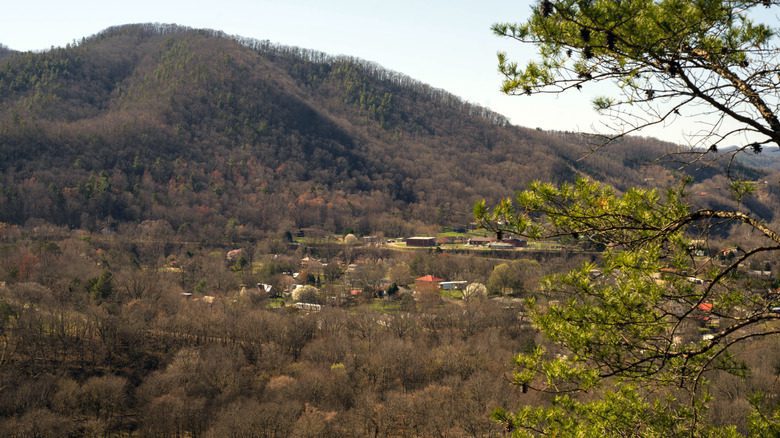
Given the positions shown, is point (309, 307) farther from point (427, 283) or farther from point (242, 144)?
point (242, 144)

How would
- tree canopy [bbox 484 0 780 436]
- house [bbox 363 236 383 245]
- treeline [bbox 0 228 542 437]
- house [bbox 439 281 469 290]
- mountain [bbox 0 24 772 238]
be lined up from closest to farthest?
tree canopy [bbox 484 0 780 436], treeline [bbox 0 228 542 437], house [bbox 439 281 469 290], house [bbox 363 236 383 245], mountain [bbox 0 24 772 238]

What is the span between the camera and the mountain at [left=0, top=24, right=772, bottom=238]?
6781 cm

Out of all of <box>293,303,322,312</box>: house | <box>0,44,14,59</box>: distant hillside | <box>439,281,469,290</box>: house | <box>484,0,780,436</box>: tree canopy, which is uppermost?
<box>0,44,14,59</box>: distant hillside

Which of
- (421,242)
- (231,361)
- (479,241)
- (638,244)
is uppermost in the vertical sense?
(638,244)

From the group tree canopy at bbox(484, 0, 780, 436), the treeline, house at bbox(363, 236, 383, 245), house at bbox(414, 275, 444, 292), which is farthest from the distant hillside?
tree canopy at bbox(484, 0, 780, 436)

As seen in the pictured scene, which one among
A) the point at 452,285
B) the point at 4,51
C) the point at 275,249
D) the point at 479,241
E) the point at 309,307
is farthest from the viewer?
the point at 4,51

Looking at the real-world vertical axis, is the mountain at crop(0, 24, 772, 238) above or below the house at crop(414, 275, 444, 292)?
above

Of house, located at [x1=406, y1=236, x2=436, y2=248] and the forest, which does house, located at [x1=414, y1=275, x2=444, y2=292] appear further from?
house, located at [x1=406, y1=236, x2=436, y2=248]

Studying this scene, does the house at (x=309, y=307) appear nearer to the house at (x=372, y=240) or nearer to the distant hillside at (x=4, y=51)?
the house at (x=372, y=240)

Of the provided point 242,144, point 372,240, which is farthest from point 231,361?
point 242,144

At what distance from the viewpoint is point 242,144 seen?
90.8 m

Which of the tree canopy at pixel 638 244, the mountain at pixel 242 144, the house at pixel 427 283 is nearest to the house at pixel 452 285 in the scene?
the house at pixel 427 283

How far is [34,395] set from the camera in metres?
24.4

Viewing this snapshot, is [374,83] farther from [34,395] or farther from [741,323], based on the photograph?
[741,323]
